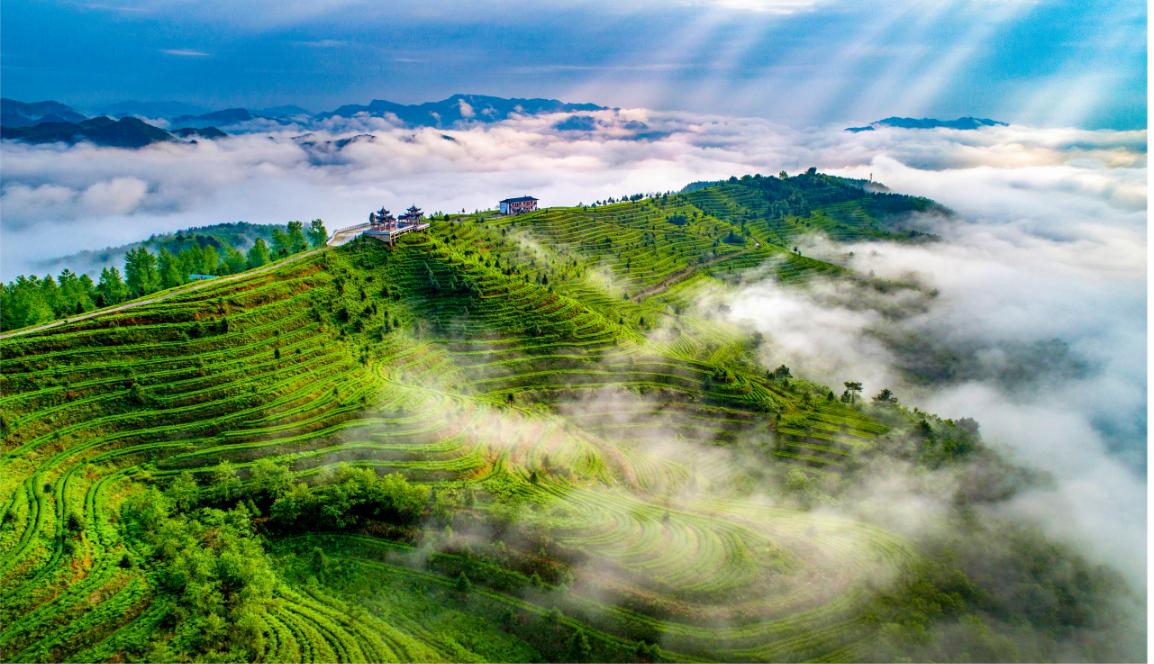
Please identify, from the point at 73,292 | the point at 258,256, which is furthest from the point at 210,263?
the point at 73,292

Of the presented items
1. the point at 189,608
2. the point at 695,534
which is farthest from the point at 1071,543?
the point at 189,608

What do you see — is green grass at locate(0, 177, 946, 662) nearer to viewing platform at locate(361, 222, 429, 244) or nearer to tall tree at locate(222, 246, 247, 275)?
viewing platform at locate(361, 222, 429, 244)

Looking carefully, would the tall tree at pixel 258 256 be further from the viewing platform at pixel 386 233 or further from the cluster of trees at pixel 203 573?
the cluster of trees at pixel 203 573

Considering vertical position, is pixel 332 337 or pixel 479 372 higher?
pixel 332 337

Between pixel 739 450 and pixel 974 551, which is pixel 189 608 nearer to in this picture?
pixel 739 450

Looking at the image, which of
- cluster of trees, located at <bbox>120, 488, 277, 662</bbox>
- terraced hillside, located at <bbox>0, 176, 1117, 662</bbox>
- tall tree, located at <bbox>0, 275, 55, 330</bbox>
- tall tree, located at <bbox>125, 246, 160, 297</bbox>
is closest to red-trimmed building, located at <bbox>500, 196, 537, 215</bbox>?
terraced hillside, located at <bbox>0, 176, 1117, 662</bbox>
